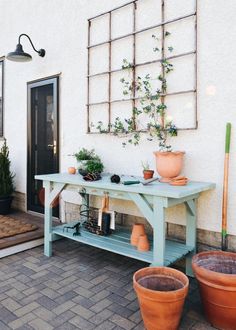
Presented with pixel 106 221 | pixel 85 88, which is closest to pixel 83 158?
pixel 106 221

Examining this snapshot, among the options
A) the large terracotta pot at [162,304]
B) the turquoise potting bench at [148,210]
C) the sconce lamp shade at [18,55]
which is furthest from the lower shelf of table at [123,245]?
the sconce lamp shade at [18,55]

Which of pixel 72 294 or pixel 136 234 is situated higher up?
pixel 136 234

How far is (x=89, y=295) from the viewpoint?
2445 mm

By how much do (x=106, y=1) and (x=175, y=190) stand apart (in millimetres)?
2715

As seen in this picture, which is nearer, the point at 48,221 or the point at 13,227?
the point at 48,221

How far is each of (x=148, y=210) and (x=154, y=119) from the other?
1.19 meters

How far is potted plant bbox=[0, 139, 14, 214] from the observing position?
4.79m

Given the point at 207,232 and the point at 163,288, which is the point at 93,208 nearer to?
the point at 207,232

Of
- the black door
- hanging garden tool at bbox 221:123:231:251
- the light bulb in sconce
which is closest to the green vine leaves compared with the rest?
the light bulb in sconce

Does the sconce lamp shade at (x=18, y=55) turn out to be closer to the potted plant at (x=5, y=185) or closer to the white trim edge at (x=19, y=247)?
the potted plant at (x=5, y=185)

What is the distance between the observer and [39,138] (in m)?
4.81

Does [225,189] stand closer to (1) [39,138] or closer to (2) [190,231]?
(2) [190,231]

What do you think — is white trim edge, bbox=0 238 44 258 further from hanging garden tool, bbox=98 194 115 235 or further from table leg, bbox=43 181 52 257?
hanging garden tool, bbox=98 194 115 235

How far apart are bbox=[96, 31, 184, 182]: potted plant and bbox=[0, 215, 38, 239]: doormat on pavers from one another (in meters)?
1.77
